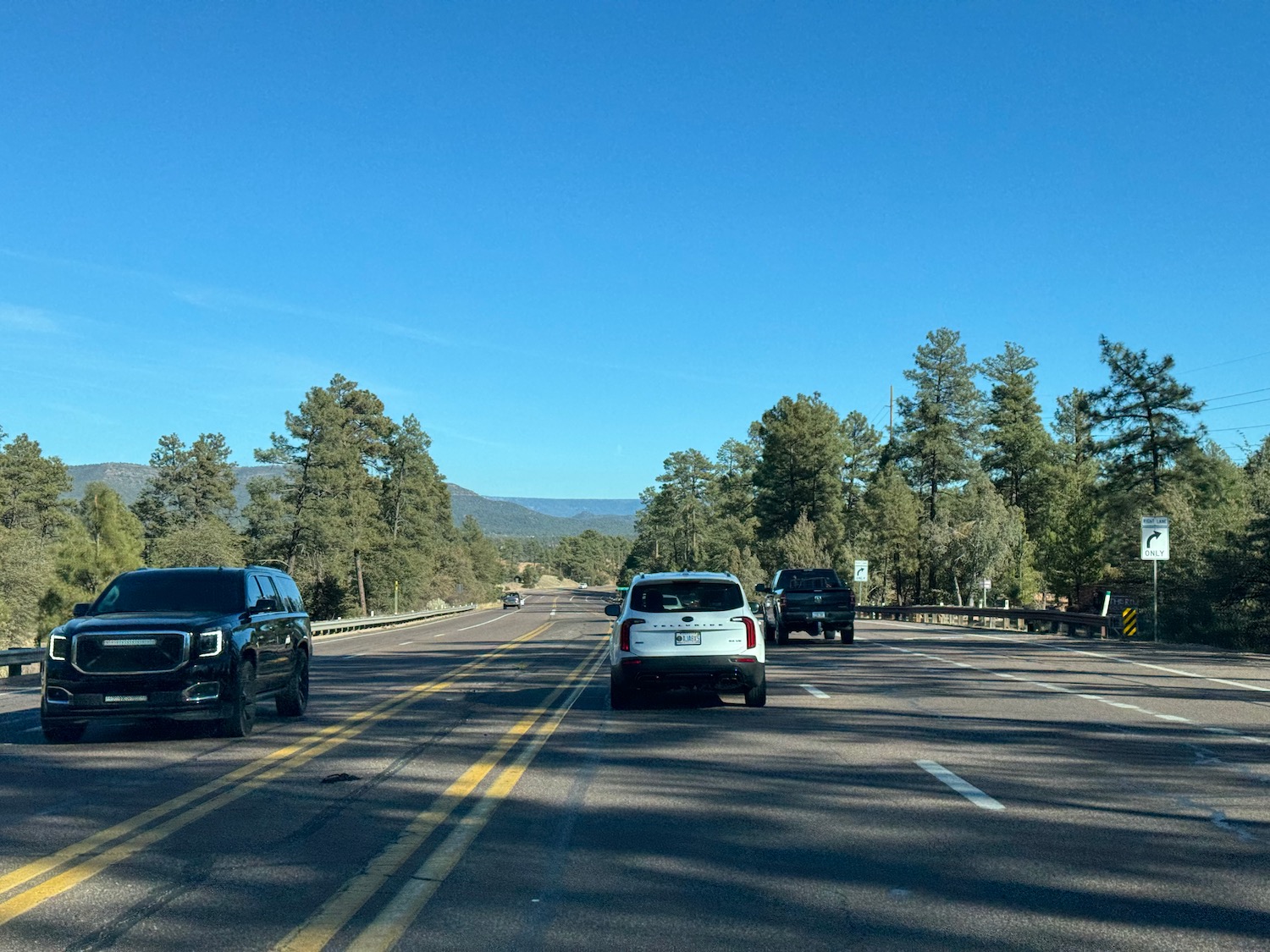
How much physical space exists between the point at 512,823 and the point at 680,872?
1763 millimetres

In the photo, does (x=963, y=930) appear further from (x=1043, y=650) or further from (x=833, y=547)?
(x=833, y=547)

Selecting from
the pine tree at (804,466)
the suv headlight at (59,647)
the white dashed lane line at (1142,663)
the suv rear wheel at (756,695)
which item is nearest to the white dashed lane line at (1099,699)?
the white dashed lane line at (1142,663)

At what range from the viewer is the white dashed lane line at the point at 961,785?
351 inches

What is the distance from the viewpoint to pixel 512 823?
8.20 metres

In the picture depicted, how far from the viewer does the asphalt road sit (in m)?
5.78

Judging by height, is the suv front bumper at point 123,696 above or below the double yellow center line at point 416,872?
above

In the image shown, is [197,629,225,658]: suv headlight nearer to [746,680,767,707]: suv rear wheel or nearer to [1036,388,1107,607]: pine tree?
[746,680,767,707]: suv rear wheel

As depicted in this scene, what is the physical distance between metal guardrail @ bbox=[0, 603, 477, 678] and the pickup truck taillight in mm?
6669

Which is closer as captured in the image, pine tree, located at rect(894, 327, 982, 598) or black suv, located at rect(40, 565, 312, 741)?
black suv, located at rect(40, 565, 312, 741)

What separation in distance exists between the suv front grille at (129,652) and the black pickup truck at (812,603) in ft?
68.5

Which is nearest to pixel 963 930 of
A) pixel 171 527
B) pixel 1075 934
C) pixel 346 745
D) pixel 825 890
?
pixel 1075 934

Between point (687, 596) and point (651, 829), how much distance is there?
7932 mm

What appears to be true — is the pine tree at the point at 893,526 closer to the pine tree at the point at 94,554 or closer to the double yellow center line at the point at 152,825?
the pine tree at the point at 94,554

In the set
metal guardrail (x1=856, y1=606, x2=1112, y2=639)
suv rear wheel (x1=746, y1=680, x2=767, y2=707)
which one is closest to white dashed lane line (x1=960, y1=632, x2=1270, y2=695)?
metal guardrail (x1=856, y1=606, x2=1112, y2=639)
